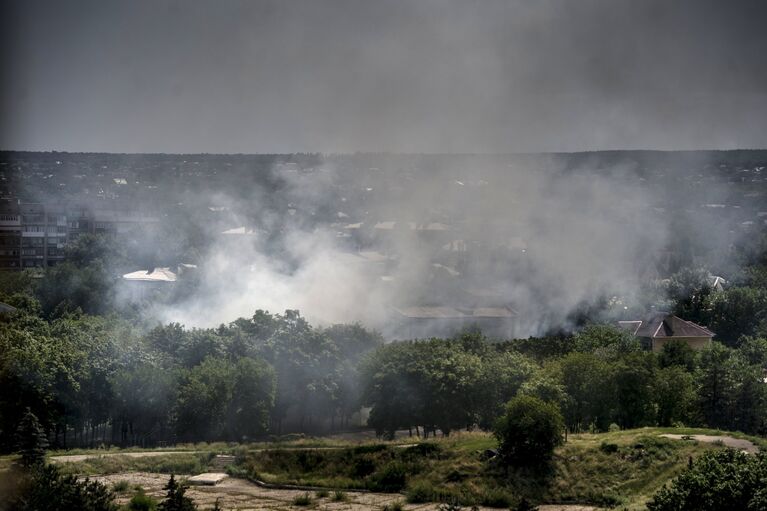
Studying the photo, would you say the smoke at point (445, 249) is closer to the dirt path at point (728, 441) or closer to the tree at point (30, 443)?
the dirt path at point (728, 441)

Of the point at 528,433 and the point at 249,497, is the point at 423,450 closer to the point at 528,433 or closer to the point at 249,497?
the point at 528,433

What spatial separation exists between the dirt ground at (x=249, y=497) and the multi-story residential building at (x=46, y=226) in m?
51.2

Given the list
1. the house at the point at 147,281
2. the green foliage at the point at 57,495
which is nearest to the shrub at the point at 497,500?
the green foliage at the point at 57,495

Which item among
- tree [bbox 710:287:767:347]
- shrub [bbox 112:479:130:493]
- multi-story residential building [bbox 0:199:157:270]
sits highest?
multi-story residential building [bbox 0:199:157:270]

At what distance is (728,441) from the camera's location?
28125mm

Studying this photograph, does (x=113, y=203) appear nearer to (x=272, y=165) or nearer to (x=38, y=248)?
(x=38, y=248)

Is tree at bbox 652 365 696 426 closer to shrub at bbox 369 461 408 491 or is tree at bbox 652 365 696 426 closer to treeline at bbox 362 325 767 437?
treeline at bbox 362 325 767 437

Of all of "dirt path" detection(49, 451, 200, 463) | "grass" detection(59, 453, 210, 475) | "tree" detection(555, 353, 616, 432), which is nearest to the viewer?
"grass" detection(59, 453, 210, 475)

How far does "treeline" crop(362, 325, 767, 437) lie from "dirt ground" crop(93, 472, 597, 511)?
5797 mm

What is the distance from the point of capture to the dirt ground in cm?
2581

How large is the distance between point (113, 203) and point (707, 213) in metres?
56.1

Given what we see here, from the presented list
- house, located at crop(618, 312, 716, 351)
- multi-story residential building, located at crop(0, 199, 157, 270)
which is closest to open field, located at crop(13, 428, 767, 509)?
house, located at crop(618, 312, 716, 351)

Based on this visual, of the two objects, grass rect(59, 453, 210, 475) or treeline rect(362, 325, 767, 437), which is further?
treeline rect(362, 325, 767, 437)

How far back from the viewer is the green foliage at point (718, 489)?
20453 millimetres
